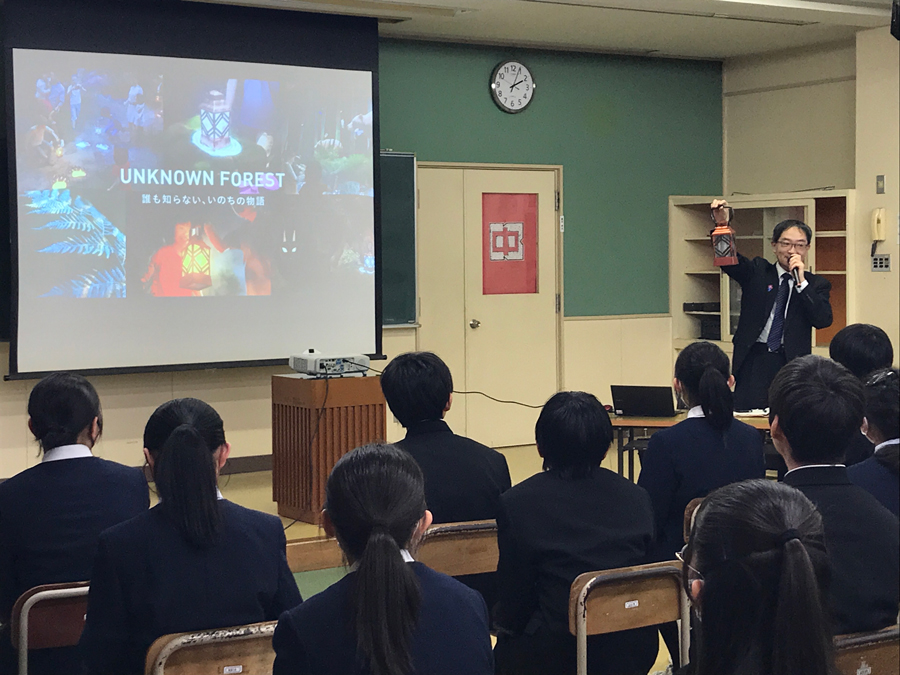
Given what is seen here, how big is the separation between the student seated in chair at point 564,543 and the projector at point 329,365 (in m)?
2.52

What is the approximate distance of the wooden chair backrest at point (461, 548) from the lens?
7.88 ft

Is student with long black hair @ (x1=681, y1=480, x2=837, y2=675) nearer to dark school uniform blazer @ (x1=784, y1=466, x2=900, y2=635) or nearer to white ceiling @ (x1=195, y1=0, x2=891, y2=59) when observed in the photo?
dark school uniform blazer @ (x1=784, y1=466, x2=900, y2=635)

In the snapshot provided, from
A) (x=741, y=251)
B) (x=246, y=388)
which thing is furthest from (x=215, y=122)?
(x=741, y=251)

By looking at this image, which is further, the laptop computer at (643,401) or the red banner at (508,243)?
the red banner at (508,243)

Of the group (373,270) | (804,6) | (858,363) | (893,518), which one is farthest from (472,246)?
(893,518)

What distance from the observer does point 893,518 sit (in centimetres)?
172

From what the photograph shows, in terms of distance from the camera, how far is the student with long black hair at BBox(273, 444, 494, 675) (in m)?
1.33

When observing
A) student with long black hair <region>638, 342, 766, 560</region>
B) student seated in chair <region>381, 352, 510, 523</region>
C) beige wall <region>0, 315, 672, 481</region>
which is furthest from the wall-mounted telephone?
student seated in chair <region>381, 352, 510, 523</region>

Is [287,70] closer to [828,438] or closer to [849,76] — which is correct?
[849,76]

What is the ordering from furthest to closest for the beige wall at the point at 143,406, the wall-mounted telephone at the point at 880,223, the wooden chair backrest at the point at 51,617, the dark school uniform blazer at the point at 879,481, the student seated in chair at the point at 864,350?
the wall-mounted telephone at the point at 880,223, the beige wall at the point at 143,406, the student seated in chair at the point at 864,350, the wooden chair backrest at the point at 51,617, the dark school uniform blazer at the point at 879,481

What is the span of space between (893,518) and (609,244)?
5.68 metres

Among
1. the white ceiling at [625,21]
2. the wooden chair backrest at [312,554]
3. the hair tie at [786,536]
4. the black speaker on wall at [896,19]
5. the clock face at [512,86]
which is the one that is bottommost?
the wooden chair backrest at [312,554]

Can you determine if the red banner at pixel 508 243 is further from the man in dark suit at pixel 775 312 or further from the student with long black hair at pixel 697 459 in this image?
the student with long black hair at pixel 697 459

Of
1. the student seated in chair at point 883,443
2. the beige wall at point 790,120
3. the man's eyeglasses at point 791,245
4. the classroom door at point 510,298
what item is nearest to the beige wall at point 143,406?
the classroom door at point 510,298
